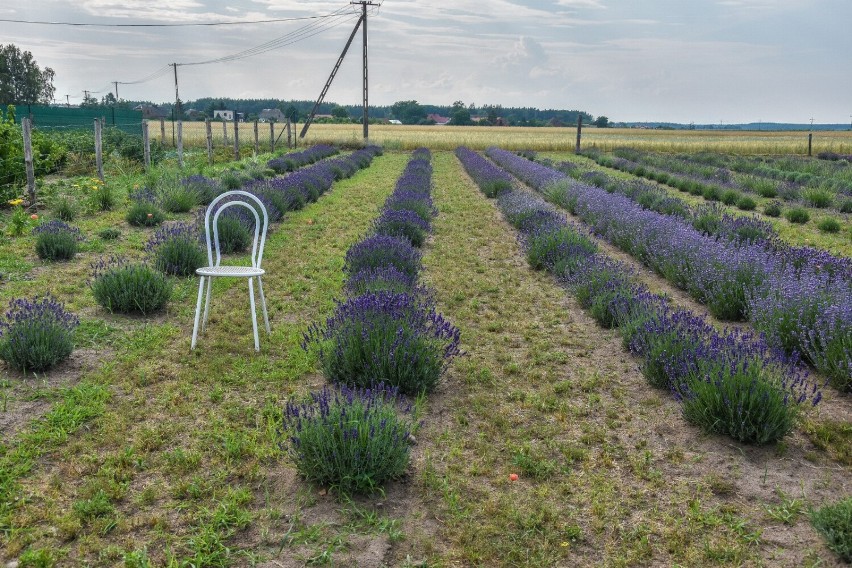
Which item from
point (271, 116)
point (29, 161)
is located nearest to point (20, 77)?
point (271, 116)

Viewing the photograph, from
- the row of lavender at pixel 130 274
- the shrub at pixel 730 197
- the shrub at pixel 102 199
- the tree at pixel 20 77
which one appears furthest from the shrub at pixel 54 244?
the tree at pixel 20 77

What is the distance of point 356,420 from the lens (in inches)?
133

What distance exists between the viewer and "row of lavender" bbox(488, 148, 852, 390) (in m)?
4.77

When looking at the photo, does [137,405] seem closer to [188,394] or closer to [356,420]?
[188,394]

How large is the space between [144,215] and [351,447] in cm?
822

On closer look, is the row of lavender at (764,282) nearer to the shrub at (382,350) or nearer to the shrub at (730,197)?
the shrub at (382,350)

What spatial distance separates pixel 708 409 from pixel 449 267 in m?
4.95

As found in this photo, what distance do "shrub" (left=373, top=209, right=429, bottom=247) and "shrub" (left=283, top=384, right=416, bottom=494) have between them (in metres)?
5.47

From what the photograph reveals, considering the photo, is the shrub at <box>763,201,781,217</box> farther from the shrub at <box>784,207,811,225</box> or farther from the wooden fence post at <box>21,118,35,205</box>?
the wooden fence post at <box>21,118,35,205</box>

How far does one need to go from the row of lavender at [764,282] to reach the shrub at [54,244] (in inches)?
269

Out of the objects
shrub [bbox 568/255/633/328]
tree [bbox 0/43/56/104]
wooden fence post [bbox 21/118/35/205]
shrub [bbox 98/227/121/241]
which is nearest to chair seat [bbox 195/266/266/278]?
shrub [bbox 568/255/633/328]

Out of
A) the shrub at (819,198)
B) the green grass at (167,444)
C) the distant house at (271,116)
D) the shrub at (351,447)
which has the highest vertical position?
the distant house at (271,116)

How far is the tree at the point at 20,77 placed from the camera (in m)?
65.0

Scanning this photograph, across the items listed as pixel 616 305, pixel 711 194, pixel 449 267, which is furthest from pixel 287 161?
pixel 616 305
